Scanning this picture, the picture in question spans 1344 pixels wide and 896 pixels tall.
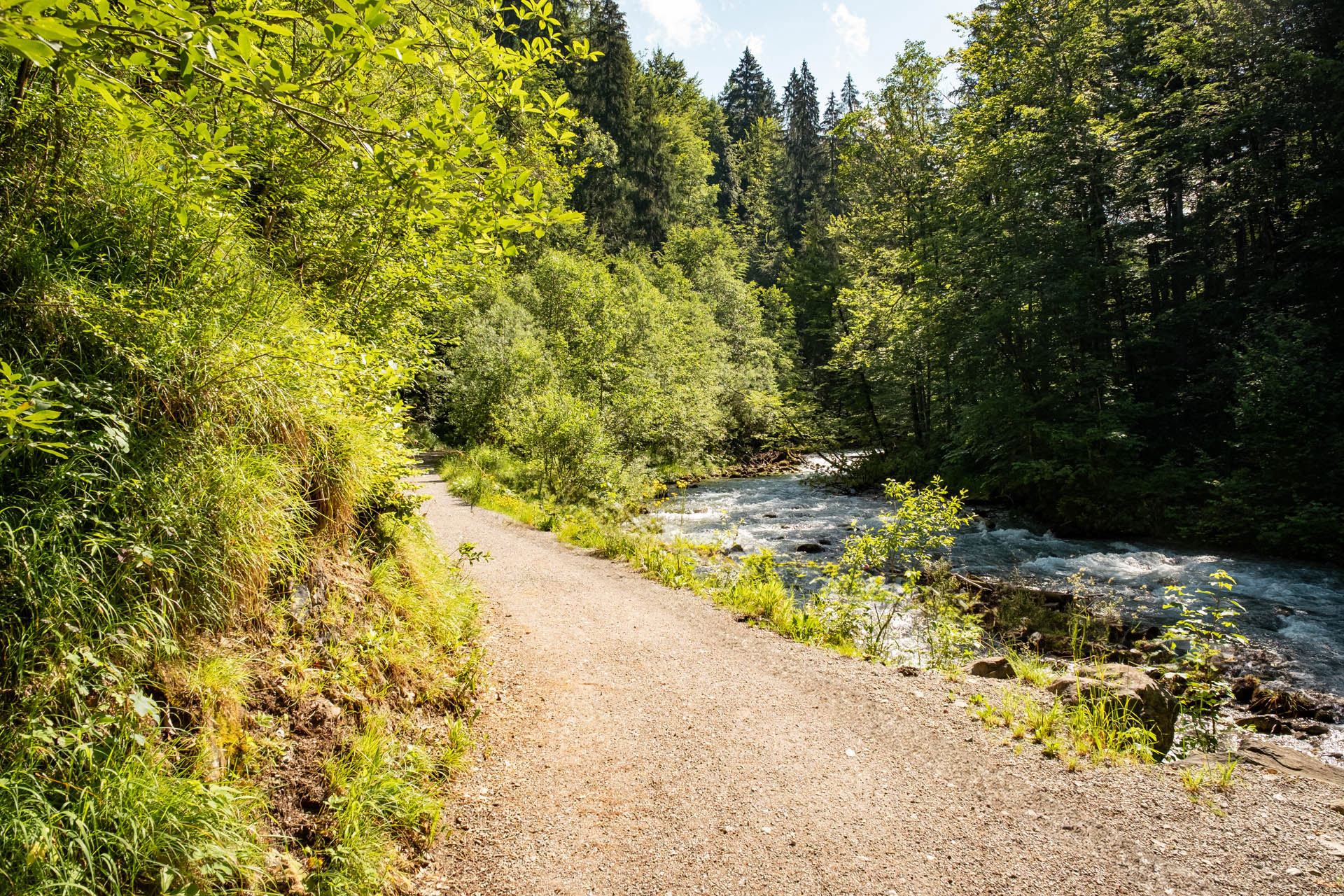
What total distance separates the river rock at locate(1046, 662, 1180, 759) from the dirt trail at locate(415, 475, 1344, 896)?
571 mm

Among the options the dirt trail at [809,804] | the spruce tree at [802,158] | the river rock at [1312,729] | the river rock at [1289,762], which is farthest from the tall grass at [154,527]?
the spruce tree at [802,158]

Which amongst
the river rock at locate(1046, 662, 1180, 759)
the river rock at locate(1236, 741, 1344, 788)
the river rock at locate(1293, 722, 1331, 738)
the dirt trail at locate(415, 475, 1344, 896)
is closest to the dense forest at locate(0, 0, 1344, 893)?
the dirt trail at locate(415, 475, 1344, 896)

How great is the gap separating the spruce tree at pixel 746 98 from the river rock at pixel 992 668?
88.0 metres

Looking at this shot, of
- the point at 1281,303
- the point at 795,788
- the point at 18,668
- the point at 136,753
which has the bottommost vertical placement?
the point at 795,788

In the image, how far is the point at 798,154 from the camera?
2859 inches

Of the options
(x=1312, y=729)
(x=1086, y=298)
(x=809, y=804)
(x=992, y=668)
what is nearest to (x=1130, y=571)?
(x=1312, y=729)

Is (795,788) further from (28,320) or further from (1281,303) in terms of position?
(1281,303)

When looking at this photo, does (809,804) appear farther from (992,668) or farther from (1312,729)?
(1312,729)

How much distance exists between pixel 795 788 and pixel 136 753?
3750 mm

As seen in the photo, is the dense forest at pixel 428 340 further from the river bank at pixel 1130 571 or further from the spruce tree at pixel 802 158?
the spruce tree at pixel 802 158

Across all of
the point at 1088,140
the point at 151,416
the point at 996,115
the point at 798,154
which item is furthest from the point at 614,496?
the point at 798,154

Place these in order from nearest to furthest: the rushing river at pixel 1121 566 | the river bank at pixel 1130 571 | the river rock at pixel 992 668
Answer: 1. the river rock at pixel 992 668
2. the river bank at pixel 1130 571
3. the rushing river at pixel 1121 566

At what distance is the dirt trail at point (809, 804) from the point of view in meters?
3.33

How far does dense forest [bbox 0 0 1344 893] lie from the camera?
2396 mm
